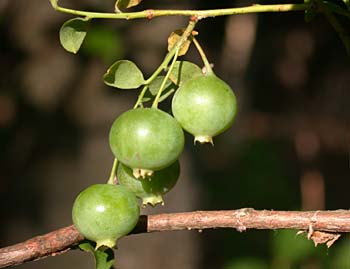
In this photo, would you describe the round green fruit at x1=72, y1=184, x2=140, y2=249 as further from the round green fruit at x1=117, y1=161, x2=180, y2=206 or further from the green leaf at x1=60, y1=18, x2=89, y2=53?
the green leaf at x1=60, y1=18, x2=89, y2=53

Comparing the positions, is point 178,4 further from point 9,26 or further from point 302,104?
point 302,104

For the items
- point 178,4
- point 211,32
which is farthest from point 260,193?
point 178,4

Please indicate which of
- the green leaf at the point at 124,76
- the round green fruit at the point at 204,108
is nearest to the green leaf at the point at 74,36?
the green leaf at the point at 124,76

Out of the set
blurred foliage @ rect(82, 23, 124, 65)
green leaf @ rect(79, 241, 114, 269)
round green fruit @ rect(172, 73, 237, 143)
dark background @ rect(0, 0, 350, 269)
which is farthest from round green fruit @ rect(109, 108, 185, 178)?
blurred foliage @ rect(82, 23, 124, 65)

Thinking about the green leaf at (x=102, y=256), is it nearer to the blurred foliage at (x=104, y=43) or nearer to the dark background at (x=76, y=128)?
the dark background at (x=76, y=128)

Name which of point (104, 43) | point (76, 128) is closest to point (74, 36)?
point (104, 43)

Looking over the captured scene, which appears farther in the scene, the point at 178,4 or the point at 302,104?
the point at 302,104
